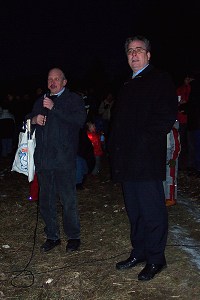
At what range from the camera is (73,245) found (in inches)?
211

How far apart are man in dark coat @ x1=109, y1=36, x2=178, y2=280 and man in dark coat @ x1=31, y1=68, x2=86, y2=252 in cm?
83

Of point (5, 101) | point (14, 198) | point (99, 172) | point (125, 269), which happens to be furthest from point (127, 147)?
point (5, 101)

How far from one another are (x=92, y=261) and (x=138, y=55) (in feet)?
8.30

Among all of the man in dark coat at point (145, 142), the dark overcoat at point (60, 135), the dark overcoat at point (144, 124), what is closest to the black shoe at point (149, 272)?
the man in dark coat at point (145, 142)

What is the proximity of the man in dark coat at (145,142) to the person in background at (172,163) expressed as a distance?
2.82 meters

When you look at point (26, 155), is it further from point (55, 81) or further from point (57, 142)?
point (55, 81)

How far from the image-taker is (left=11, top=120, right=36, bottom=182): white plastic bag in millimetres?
5219

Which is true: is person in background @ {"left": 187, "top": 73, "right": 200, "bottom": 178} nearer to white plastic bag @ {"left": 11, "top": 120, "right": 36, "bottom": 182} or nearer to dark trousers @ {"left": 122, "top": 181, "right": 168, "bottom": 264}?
white plastic bag @ {"left": 11, "top": 120, "right": 36, "bottom": 182}

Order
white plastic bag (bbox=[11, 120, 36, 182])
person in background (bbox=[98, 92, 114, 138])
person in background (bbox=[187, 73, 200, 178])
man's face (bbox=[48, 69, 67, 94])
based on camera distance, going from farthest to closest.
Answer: person in background (bbox=[98, 92, 114, 138]) < person in background (bbox=[187, 73, 200, 178]) < white plastic bag (bbox=[11, 120, 36, 182]) < man's face (bbox=[48, 69, 67, 94])

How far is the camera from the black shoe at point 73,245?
17.6 ft

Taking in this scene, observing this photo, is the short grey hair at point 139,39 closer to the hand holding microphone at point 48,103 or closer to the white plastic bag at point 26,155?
the hand holding microphone at point 48,103

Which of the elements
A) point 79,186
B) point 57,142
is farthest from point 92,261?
point 79,186

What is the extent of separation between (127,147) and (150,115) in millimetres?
400

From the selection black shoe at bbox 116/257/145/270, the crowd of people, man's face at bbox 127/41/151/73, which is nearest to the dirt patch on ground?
black shoe at bbox 116/257/145/270
